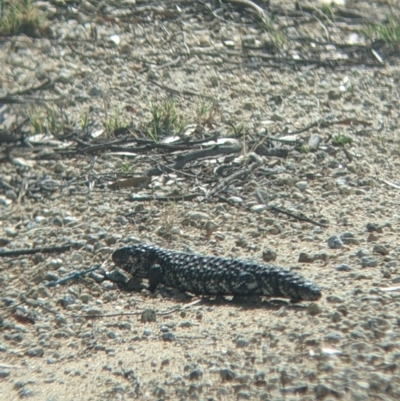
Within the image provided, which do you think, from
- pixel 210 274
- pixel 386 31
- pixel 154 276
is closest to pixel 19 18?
pixel 386 31

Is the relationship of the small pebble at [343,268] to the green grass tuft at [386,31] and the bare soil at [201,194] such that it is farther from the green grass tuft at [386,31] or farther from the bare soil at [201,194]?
the green grass tuft at [386,31]

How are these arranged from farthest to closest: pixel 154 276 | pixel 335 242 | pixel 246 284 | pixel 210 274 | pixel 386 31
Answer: pixel 386 31 < pixel 335 242 < pixel 154 276 < pixel 210 274 < pixel 246 284

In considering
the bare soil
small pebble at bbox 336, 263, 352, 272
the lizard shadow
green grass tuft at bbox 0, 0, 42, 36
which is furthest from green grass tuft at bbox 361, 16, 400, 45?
the lizard shadow

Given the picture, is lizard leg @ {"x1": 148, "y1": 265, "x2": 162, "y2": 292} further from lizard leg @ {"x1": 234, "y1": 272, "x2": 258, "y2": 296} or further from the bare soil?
lizard leg @ {"x1": 234, "y1": 272, "x2": 258, "y2": 296}

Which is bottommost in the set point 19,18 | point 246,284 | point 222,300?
point 19,18

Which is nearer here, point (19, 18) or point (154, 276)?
point (154, 276)

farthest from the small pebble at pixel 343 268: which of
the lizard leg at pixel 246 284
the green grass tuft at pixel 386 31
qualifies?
the green grass tuft at pixel 386 31

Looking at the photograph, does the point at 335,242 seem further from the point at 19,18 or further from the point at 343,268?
the point at 19,18

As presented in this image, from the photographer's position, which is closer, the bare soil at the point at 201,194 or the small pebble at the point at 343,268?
the bare soil at the point at 201,194
